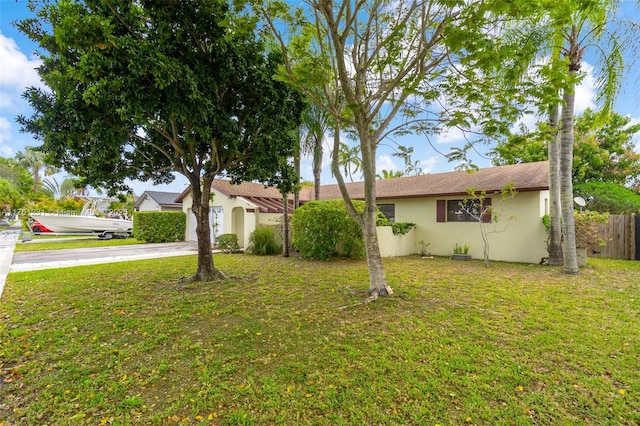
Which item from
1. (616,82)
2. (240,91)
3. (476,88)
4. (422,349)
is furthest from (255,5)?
(616,82)

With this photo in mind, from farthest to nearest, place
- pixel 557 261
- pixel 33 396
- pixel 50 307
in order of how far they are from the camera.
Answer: pixel 557 261
pixel 50 307
pixel 33 396

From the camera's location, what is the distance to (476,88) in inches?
237

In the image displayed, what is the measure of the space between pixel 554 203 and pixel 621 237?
447 centimetres

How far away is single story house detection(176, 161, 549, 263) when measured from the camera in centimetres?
1111

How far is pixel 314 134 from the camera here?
38.4 feet

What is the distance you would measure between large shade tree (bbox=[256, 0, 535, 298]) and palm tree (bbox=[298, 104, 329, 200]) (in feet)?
12.8

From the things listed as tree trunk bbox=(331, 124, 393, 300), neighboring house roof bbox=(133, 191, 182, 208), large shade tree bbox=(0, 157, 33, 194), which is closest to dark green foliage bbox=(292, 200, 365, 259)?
tree trunk bbox=(331, 124, 393, 300)

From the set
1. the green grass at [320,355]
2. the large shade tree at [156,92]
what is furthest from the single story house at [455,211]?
the green grass at [320,355]

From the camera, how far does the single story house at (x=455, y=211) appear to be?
11109 mm

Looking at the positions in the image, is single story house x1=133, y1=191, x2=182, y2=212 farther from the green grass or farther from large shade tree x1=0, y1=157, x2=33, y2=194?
large shade tree x1=0, y1=157, x2=33, y2=194

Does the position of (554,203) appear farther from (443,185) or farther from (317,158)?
(317,158)

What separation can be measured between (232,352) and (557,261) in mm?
10789

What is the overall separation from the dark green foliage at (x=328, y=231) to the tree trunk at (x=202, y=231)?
4.20 meters

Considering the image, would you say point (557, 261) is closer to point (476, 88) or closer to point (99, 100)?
point (476, 88)
